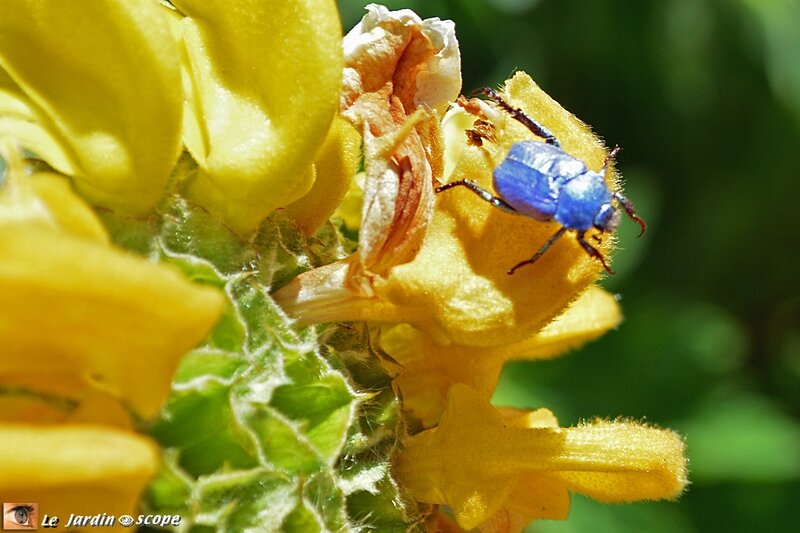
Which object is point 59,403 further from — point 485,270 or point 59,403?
point 485,270

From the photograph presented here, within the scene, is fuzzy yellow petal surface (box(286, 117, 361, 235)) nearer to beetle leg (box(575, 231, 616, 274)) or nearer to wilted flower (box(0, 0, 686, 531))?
wilted flower (box(0, 0, 686, 531))

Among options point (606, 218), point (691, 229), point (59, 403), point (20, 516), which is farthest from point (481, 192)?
point (691, 229)

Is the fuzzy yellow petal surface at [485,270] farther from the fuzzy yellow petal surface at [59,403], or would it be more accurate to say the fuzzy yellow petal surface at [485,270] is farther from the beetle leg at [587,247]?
the fuzzy yellow petal surface at [59,403]

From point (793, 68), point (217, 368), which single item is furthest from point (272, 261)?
point (793, 68)

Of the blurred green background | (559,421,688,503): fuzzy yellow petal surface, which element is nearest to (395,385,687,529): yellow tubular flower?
(559,421,688,503): fuzzy yellow petal surface

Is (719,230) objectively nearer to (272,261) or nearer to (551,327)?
(551,327)

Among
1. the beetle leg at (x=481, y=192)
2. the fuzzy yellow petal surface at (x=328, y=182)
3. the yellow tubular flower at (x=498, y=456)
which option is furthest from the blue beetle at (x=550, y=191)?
the yellow tubular flower at (x=498, y=456)
